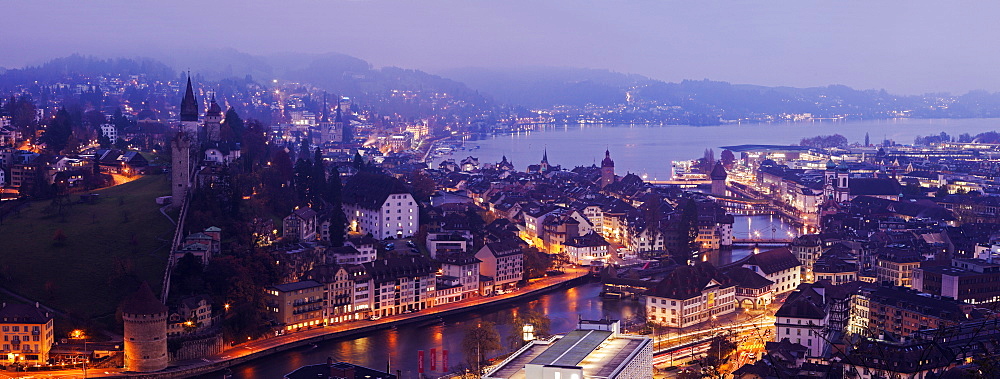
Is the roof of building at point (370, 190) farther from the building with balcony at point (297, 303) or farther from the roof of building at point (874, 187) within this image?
the roof of building at point (874, 187)

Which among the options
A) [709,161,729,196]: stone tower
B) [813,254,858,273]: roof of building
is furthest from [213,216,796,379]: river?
[709,161,729,196]: stone tower

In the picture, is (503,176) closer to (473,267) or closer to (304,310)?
(473,267)

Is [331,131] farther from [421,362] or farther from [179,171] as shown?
[421,362]

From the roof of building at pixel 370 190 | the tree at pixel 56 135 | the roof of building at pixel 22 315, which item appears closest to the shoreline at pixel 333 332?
the roof of building at pixel 22 315

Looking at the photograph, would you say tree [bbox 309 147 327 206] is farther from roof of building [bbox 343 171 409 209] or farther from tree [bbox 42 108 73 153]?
tree [bbox 42 108 73 153]

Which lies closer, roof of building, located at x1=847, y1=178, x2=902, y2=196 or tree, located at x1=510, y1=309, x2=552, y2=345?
tree, located at x1=510, y1=309, x2=552, y2=345
